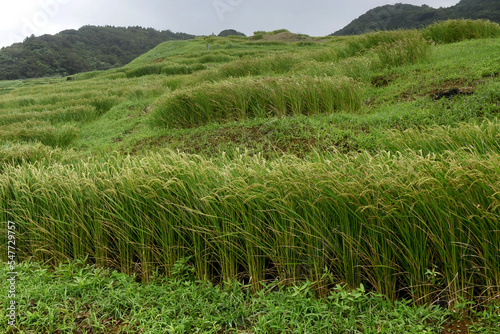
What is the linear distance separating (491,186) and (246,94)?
5.84 metres

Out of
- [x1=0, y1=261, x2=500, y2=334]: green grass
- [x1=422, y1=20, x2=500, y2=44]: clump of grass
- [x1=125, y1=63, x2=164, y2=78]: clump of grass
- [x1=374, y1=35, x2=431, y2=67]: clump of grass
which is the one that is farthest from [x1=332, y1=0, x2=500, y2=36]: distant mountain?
[x1=0, y1=261, x2=500, y2=334]: green grass

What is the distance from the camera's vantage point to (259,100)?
24.2 feet

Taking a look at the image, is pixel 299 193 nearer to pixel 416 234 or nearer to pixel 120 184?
pixel 416 234

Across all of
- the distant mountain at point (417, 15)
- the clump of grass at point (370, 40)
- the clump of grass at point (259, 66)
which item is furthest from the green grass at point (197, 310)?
the distant mountain at point (417, 15)

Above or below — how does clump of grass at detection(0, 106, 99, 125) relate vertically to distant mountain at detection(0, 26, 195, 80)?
below

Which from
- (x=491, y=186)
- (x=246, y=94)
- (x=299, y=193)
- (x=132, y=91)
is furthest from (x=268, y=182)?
(x=132, y=91)

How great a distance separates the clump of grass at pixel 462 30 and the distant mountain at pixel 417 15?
1156 centimetres

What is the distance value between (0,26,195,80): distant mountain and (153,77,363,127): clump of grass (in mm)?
50645

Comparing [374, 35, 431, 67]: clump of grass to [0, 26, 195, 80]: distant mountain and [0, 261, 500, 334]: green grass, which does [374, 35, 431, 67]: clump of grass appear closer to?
[0, 261, 500, 334]: green grass

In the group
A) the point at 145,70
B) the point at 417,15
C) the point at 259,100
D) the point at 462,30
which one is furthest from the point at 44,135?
the point at 417,15

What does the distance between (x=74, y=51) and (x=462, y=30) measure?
209 ft

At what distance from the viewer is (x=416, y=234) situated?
7.90 ft

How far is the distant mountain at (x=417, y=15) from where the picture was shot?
42.9 m

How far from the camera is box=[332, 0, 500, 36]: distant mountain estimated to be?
141ft
